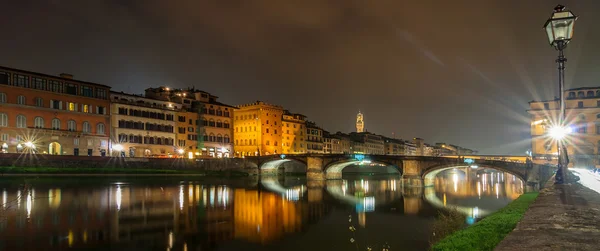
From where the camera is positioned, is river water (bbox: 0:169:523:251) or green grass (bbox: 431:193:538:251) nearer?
green grass (bbox: 431:193:538:251)

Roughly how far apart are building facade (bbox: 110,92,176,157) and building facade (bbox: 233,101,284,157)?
2531 cm

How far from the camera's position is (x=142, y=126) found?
3698 inches

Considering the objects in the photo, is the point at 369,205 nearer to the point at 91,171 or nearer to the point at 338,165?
the point at 91,171

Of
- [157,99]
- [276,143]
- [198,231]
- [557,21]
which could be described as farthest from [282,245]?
[276,143]

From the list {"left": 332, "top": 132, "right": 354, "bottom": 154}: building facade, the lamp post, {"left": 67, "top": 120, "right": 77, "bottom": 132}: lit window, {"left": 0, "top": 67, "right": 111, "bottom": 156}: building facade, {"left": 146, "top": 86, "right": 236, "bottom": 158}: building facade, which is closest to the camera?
the lamp post

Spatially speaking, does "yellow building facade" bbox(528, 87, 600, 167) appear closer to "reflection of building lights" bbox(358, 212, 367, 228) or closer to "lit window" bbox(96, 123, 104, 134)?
"reflection of building lights" bbox(358, 212, 367, 228)

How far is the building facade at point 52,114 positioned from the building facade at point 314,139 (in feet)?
245

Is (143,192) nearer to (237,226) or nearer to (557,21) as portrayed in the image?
(237,226)

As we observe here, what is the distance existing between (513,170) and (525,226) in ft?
198

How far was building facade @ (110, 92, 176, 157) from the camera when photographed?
291 feet

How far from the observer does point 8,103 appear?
228 ft

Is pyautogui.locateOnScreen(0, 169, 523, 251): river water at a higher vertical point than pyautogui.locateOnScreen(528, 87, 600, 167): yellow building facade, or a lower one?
lower

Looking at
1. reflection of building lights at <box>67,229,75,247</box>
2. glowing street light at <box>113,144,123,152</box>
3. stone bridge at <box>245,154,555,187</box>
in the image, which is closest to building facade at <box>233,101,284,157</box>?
stone bridge at <box>245,154,555,187</box>

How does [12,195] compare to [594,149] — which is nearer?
[12,195]
